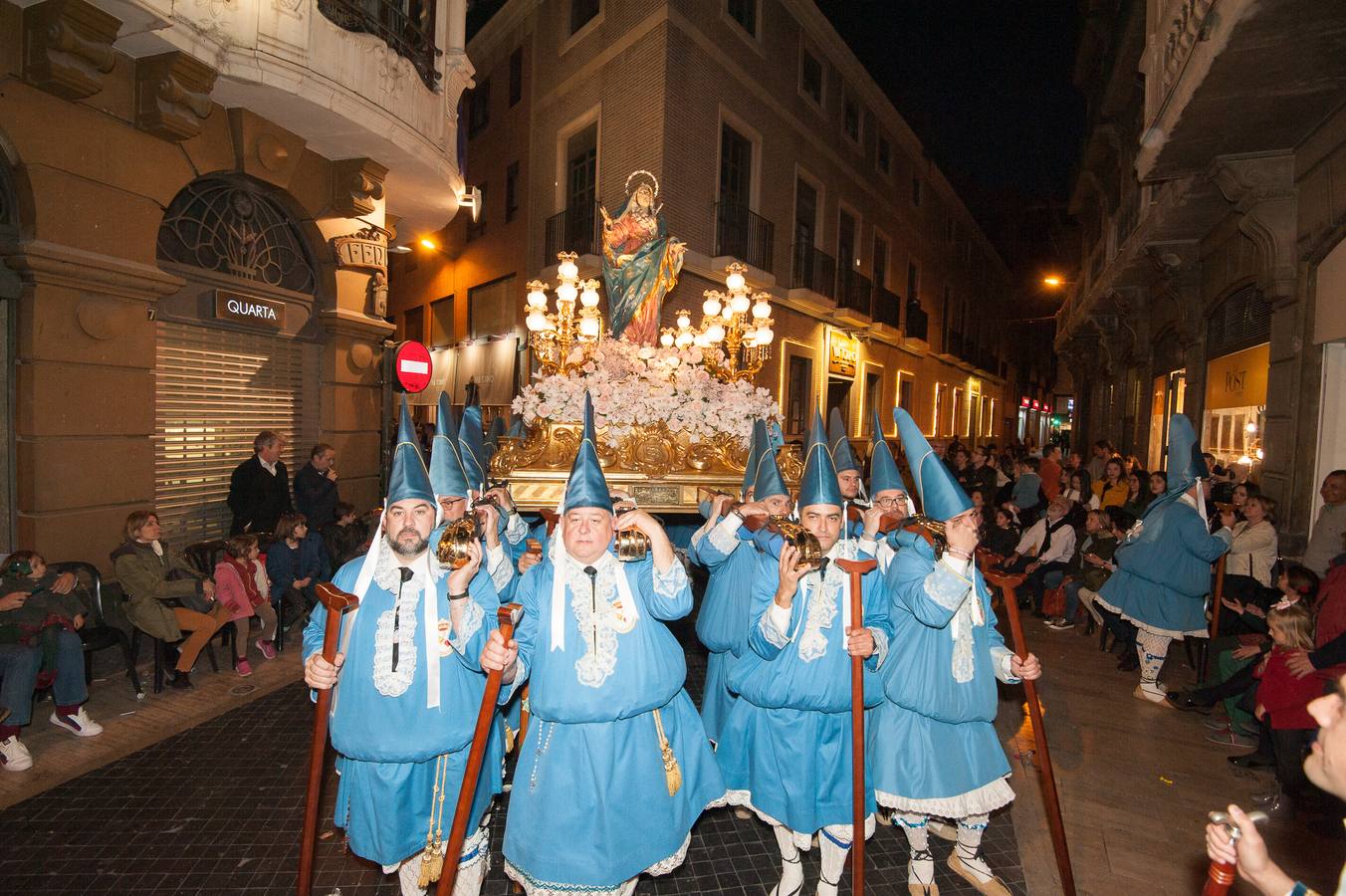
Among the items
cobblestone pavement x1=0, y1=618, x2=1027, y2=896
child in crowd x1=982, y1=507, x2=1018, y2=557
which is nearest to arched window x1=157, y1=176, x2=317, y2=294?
cobblestone pavement x1=0, y1=618, x2=1027, y2=896

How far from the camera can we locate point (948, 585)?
10.1ft

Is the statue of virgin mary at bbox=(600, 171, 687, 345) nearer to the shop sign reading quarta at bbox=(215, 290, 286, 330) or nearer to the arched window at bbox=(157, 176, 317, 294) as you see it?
the shop sign reading quarta at bbox=(215, 290, 286, 330)

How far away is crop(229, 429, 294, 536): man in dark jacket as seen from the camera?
7523 mm

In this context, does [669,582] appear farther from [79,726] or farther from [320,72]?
[320,72]

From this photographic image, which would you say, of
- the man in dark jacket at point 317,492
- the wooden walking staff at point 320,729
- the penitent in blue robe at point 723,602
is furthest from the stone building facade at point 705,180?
the wooden walking staff at point 320,729

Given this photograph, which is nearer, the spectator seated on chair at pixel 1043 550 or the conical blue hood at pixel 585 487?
the conical blue hood at pixel 585 487

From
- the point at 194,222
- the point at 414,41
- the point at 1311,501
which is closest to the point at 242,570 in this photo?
the point at 194,222

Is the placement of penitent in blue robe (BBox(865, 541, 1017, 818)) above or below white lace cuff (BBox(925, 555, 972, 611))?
below

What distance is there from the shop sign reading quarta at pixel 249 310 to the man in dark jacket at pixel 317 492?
5.96 feet

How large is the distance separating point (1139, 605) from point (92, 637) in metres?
8.74

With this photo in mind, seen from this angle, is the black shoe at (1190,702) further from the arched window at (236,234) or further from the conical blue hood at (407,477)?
the arched window at (236,234)

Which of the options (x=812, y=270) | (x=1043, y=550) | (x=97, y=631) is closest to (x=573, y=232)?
(x=812, y=270)

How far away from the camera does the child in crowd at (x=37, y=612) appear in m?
4.74

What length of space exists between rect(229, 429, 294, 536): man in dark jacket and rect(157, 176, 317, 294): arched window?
223cm
